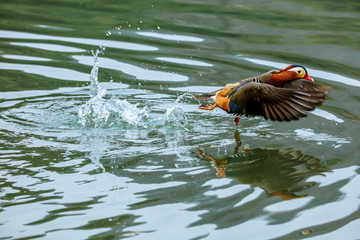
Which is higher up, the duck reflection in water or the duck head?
the duck head

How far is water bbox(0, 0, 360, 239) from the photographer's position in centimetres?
488

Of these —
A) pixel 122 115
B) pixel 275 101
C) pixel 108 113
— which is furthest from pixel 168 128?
pixel 275 101

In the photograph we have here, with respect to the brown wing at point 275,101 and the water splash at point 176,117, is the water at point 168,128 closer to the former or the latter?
the water splash at point 176,117

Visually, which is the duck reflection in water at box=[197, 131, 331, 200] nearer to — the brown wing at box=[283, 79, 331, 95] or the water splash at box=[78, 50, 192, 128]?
the brown wing at box=[283, 79, 331, 95]

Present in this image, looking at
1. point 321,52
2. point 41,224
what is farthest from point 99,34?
point 41,224

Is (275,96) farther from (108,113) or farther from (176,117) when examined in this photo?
(108,113)

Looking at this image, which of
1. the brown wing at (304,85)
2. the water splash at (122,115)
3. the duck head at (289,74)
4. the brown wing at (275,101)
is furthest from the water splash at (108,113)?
the brown wing at (304,85)

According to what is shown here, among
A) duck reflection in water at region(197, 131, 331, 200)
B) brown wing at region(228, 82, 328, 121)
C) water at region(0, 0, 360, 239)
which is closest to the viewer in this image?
water at region(0, 0, 360, 239)

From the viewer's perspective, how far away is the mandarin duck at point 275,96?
6.20 metres

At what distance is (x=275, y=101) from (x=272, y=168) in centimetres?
74

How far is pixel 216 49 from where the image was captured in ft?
33.1

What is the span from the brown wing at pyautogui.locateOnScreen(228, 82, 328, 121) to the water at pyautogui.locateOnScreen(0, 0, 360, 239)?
0.38 meters

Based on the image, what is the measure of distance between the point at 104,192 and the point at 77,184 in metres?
0.30

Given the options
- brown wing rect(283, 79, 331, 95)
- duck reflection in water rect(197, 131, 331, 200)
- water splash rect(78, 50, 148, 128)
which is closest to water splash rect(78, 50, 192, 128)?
water splash rect(78, 50, 148, 128)
